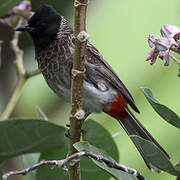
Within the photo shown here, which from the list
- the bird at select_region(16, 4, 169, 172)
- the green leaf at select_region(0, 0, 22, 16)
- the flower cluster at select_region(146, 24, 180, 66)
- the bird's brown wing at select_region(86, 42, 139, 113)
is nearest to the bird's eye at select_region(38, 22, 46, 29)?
the bird at select_region(16, 4, 169, 172)

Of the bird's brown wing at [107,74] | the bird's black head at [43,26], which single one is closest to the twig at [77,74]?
the bird's brown wing at [107,74]

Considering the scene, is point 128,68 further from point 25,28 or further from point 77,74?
point 77,74

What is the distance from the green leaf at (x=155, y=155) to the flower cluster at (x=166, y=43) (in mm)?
260

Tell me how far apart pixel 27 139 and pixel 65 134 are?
16 centimetres

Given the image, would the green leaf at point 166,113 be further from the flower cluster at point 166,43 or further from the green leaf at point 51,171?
the green leaf at point 51,171

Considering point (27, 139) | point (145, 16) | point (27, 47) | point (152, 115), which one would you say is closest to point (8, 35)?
point (27, 47)

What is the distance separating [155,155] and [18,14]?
3.95 feet

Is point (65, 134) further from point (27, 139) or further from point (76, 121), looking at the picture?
point (76, 121)

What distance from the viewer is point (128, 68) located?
3.31 meters

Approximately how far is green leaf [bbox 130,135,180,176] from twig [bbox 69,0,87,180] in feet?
0.64

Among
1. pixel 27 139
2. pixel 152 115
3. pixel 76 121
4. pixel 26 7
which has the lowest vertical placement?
pixel 152 115

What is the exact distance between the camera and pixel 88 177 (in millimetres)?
2021

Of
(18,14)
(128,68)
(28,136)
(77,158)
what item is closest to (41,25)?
(18,14)

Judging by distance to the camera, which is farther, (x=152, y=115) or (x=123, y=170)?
(x=152, y=115)
